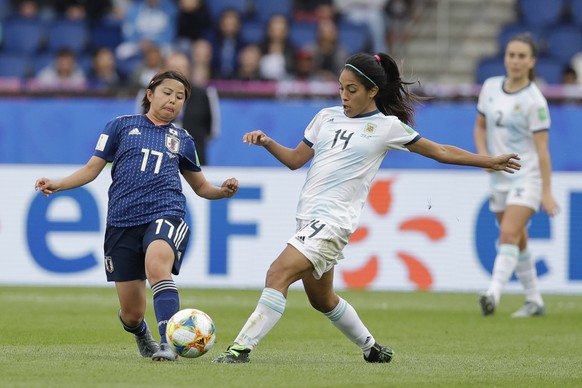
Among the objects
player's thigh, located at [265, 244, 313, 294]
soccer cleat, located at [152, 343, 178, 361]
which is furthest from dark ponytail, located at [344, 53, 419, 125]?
soccer cleat, located at [152, 343, 178, 361]

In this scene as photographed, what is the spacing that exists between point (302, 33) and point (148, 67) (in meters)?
3.66

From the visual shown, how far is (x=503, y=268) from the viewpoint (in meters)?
11.9

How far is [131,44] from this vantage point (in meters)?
18.8

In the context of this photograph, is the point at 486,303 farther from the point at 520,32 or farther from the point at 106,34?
the point at 106,34

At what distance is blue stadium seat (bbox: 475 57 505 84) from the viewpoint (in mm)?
18453

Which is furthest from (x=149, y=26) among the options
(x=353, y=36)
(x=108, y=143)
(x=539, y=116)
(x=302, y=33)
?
(x=108, y=143)

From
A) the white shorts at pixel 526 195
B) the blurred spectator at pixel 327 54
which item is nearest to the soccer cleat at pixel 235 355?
the white shorts at pixel 526 195

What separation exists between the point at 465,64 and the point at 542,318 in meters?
8.72

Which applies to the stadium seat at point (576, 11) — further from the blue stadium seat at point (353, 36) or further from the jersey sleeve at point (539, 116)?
the jersey sleeve at point (539, 116)

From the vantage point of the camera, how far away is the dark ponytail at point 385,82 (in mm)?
8086

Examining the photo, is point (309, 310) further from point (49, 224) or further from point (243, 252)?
point (49, 224)

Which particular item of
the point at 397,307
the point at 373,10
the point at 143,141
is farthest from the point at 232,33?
the point at 143,141

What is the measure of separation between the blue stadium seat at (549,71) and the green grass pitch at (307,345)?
4.89 m

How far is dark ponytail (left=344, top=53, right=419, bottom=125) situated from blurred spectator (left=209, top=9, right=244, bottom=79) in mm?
9654
